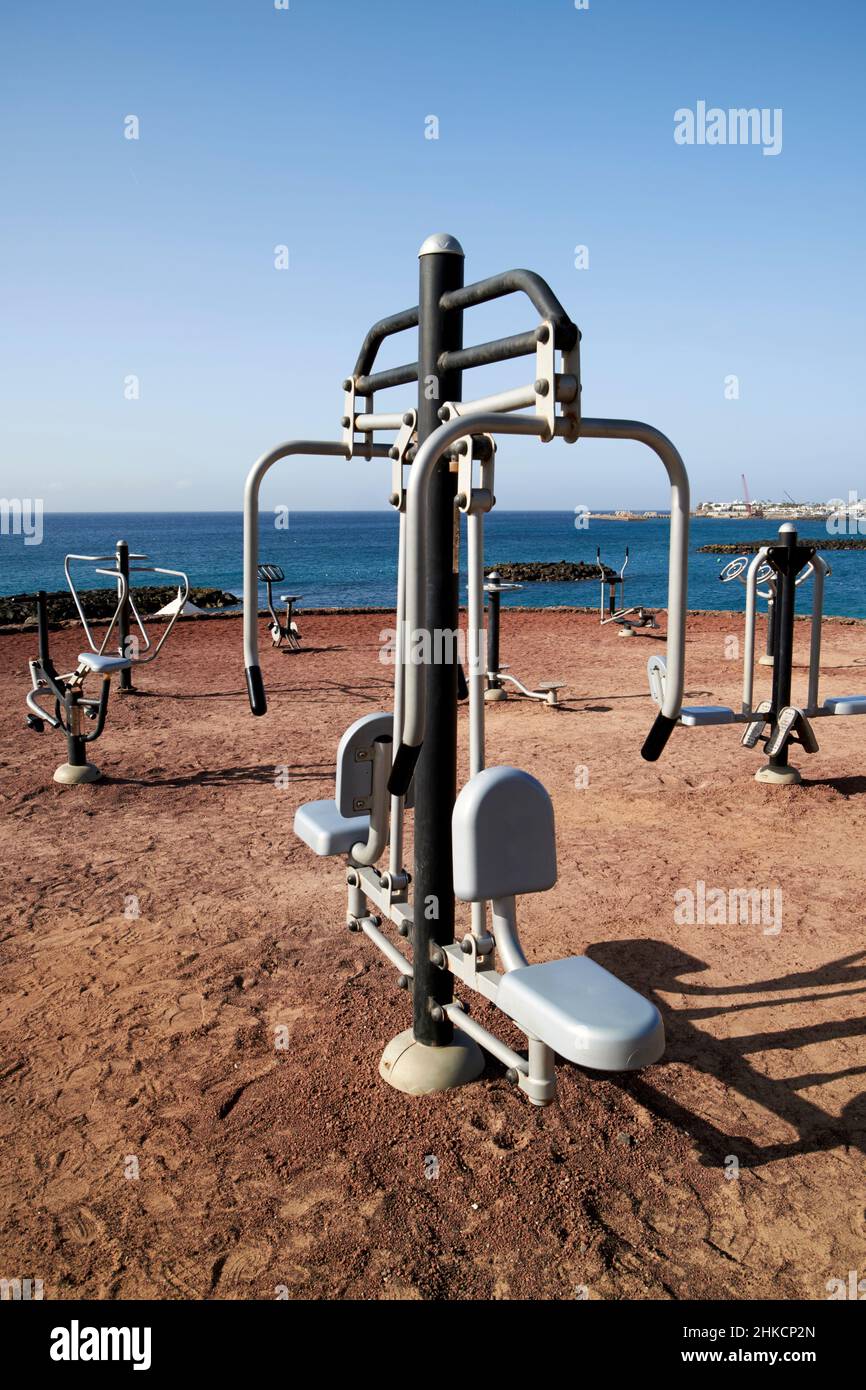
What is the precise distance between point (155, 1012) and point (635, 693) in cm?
712

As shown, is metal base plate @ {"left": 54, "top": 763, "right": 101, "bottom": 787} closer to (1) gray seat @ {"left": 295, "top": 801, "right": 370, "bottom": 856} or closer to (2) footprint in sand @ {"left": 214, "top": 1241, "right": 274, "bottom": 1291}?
(1) gray seat @ {"left": 295, "top": 801, "right": 370, "bottom": 856}

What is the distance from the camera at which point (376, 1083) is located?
10.3ft

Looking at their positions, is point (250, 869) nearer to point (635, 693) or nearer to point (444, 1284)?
point (444, 1284)

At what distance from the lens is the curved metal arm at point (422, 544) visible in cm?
211

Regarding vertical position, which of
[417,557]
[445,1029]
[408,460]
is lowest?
[445,1029]

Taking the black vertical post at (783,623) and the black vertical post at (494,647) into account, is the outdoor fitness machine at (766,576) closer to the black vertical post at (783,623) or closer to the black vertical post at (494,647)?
the black vertical post at (783,623)

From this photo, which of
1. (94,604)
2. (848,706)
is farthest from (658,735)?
(94,604)

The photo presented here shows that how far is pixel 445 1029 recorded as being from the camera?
3135mm

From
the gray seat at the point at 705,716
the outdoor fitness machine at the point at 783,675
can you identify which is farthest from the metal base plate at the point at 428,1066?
the outdoor fitness machine at the point at 783,675

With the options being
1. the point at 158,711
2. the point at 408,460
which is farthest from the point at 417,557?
the point at 158,711

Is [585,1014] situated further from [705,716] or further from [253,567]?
[705,716]

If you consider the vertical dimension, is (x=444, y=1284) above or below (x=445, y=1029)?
below
